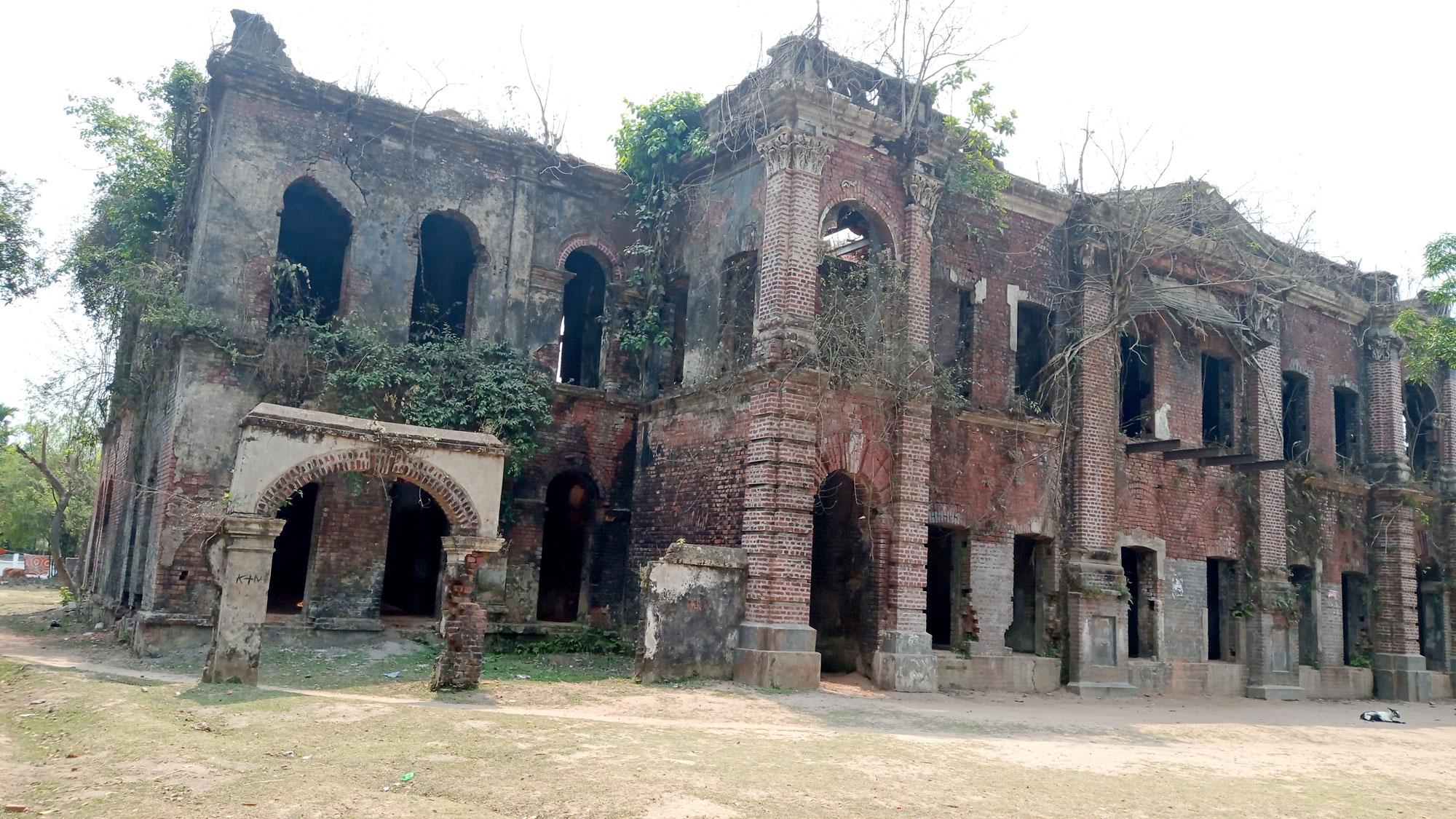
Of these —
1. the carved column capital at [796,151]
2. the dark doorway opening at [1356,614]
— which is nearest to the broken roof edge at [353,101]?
the carved column capital at [796,151]

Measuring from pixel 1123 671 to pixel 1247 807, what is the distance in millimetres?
9497

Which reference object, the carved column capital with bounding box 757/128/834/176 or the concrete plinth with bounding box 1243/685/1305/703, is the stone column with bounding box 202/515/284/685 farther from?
the concrete plinth with bounding box 1243/685/1305/703

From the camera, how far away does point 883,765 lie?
8.86m

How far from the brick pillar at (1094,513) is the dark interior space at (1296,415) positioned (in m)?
5.72

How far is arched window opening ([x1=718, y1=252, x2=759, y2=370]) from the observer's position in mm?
15992

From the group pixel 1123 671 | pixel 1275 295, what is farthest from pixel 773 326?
pixel 1275 295

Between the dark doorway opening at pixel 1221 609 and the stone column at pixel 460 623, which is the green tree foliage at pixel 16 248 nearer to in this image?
the stone column at pixel 460 623

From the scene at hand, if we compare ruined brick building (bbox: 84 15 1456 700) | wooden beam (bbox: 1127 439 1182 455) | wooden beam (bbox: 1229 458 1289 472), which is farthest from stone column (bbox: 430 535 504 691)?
wooden beam (bbox: 1229 458 1289 472)

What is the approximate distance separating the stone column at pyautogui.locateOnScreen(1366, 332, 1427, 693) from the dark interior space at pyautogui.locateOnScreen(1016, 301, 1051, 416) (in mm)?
9048

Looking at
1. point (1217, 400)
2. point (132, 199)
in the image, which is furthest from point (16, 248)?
point (1217, 400)

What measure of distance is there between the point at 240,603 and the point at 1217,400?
17752 millimetres

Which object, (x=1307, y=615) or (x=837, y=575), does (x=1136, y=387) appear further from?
(x=837, y=575)

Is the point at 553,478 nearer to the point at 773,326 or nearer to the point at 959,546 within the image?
the point at 773,326

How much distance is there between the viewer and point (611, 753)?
8.74 m
